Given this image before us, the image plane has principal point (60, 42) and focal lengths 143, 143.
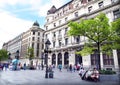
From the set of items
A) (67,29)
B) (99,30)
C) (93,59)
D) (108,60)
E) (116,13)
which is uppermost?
(116,13)

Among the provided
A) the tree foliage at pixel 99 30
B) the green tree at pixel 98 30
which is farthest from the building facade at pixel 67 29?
the green tree at pixel 98 30

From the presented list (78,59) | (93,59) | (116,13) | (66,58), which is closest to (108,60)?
(93,59)

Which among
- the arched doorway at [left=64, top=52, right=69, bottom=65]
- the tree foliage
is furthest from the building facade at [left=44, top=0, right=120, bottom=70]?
the tree foliage

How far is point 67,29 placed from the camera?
3956 cm

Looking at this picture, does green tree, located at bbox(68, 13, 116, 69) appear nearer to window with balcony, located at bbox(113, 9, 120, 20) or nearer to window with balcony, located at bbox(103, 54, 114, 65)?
A: window with balcony, located at bbox(103, 54, 114, 65)

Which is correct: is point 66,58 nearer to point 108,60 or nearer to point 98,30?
point 108,60

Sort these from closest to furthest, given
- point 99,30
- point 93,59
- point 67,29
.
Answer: point 99,30 < point 93,59 < point 67,29

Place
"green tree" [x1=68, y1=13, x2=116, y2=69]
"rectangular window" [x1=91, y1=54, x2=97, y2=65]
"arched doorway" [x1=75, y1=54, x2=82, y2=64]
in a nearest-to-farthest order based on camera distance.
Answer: "green tree" [x1=68, y1=13, x2=116, y2=69] < "rectangular window" [x1=91, y1=54, x2=97, y2=65] < "arched doorway" [x1=75, y1=54, x2=82, y2=64]

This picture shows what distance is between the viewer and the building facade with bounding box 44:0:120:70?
29.2 m

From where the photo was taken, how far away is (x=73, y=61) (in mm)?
36156

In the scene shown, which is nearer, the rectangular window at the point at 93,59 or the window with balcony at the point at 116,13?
the window with balcony at the point at 116,13

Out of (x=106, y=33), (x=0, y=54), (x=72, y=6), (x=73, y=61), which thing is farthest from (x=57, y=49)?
(x=0, y=54)

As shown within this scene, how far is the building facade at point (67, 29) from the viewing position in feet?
96.0

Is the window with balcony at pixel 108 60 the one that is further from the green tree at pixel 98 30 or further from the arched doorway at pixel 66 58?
the arched doorway at pixel 66 58
